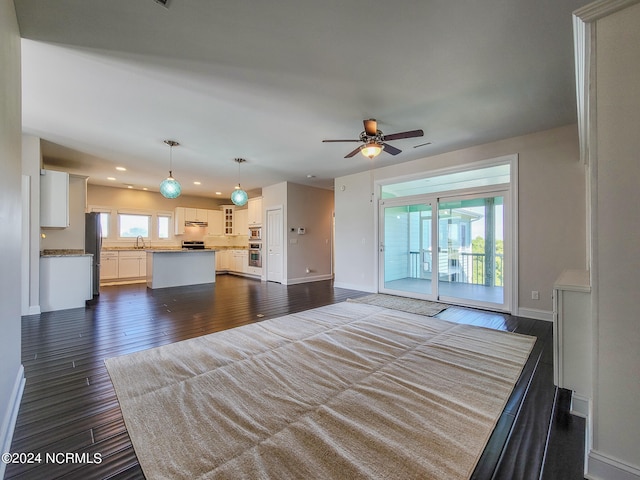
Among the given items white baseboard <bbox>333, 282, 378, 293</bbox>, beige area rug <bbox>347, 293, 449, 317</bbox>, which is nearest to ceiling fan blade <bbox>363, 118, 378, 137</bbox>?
beige area rug <bbox>347, 293, 449, 317</bbox>

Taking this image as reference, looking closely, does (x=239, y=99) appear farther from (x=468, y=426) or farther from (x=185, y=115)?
(x=468, y=426)

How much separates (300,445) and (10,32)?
3.25m

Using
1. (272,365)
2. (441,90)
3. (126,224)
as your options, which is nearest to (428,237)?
(441,90)

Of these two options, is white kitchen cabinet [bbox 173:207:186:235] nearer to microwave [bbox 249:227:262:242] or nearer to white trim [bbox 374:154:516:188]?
microwave [bbox 249:227:262:242]

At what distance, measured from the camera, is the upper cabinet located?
15.6ft

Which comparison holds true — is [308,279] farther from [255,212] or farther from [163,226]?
[163,226]

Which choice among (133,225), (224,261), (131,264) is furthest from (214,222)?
(131,264)

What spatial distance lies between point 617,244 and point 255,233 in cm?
841

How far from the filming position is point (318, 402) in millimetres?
2006

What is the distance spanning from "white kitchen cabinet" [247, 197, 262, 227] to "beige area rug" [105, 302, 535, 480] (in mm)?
5778

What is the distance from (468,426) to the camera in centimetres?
176

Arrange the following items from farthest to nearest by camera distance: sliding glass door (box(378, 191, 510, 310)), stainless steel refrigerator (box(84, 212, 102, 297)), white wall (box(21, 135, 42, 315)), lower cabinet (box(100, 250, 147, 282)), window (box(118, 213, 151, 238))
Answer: window (box(118, 213, 151, 238)) < lower cabinet (box(100, 250, 147, 282)) < stainless steel refrigerator (box(84, 212, 102, 297)) < sliding glass door (box(378, 191, 510, 310)) < white wall (box(21, 135, 42, 315))

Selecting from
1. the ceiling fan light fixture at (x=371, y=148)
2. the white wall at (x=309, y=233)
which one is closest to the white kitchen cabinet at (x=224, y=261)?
the white wall at (x=309, y=233)

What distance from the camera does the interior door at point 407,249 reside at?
5.53 meters
